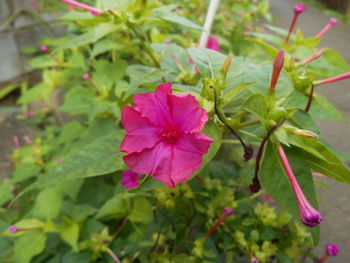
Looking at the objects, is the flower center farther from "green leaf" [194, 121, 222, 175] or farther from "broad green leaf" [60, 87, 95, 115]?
"broad green leaf" [60, 87, 95, 115]

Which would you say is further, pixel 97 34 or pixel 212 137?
pixel 97 34

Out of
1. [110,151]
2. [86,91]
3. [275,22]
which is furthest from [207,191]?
[275,22]

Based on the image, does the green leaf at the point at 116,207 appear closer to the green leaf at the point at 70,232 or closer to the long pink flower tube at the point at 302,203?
the green leaf at the point at 70,232

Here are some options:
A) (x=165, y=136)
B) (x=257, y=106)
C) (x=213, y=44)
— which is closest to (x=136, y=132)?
(x=165, y=136)

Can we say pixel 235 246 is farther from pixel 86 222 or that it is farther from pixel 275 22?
pixel 275 22

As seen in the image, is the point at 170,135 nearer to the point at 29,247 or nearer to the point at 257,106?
the point at 257,106

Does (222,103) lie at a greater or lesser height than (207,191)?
greater

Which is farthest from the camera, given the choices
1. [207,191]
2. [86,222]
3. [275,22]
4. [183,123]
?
[275,22]
